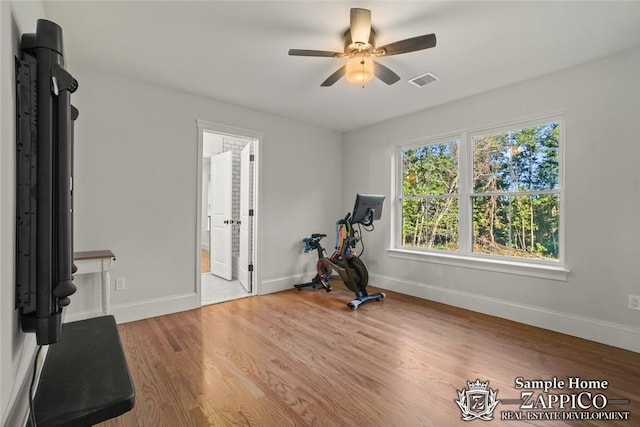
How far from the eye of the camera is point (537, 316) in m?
3.15

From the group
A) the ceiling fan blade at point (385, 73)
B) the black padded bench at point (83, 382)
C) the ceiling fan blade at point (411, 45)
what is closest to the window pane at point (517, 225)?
the ceiling fan blade at point (385, 73)

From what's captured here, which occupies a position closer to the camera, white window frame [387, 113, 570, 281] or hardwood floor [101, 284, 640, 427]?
hardwood floor [101, 284, 640, 427]

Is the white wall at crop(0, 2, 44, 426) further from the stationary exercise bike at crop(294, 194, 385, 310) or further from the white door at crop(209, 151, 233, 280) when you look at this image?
the white door at crop(209, 151, 233, 280)

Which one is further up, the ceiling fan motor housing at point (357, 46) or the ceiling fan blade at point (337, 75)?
the ceiling fan motor housing at point (357, 46)

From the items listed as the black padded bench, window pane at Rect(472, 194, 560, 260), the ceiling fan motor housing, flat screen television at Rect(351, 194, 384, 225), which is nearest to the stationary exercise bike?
flat screen television at Rect(351, 194, 384, 225)

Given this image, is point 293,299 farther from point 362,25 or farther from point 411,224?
point 362,25

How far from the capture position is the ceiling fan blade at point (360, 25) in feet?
6.53

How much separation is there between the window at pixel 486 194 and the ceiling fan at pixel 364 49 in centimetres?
182

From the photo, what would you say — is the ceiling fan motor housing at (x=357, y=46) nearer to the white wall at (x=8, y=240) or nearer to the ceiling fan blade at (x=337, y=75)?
the ceiling fan blade at (x=337, y=75)

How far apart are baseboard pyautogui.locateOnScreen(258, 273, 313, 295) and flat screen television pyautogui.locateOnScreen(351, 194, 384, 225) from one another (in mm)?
Answer: 1372

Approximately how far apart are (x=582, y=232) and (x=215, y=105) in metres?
4.21

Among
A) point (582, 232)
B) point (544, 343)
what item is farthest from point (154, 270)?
point (582, 232)

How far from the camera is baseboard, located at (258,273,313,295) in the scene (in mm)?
4329

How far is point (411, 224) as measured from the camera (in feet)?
14.6
